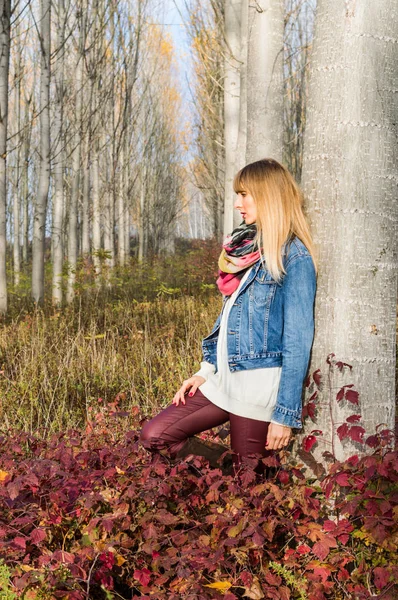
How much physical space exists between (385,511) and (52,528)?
1168 millimetres

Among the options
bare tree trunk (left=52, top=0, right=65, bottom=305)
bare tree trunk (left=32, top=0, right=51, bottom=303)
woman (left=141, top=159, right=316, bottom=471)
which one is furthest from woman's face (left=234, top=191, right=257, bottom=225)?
bare tree trunk (left=52, top=0, right=65, bottom=305)

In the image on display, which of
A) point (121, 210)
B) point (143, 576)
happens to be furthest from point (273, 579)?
point (121, 210)

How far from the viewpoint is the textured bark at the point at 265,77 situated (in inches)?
188

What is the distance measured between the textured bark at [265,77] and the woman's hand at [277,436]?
119 inches

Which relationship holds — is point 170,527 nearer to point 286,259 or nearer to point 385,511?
point 385,511

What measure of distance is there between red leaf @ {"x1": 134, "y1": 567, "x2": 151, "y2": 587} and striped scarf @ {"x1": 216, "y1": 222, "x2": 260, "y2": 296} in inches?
42.1

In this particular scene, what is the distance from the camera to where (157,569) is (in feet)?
6.33

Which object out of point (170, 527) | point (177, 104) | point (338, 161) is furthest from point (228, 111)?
point (177, 104)

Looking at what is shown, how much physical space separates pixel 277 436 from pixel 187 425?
37 cm

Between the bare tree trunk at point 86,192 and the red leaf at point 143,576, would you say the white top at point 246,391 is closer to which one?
the red leaf at point 143,576

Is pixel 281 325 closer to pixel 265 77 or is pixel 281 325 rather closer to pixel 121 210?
pixel 265 77

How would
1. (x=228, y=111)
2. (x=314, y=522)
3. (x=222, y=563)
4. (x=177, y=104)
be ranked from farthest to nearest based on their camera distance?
(x=177, y=104) → (x=228, y=111) → (x=314, y=522) → (x=222, y=563)

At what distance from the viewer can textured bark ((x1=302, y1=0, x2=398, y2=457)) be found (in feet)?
7.11

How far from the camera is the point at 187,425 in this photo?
233 cm
